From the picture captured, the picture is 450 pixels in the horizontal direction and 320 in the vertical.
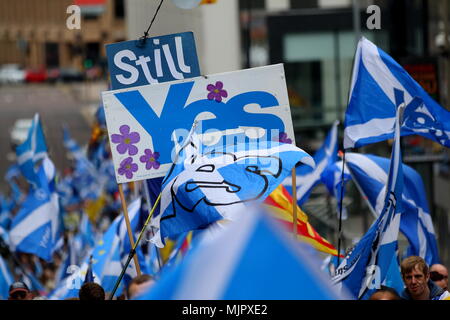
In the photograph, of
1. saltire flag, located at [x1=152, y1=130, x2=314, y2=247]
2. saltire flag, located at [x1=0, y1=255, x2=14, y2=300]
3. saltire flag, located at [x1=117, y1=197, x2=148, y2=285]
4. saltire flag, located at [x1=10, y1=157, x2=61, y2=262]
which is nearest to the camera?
saltire flag, located at [x1=152, y1=130, x2=314, y2=247]

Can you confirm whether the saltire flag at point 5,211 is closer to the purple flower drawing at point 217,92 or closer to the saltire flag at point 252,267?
the purple flower drawing at point 217,92

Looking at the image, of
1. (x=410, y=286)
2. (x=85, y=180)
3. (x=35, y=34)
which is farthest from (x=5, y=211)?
(x=35, y=34)

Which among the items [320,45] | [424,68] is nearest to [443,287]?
[424,68]

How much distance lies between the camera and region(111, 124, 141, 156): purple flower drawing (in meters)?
7.68

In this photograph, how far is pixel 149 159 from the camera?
7719mm

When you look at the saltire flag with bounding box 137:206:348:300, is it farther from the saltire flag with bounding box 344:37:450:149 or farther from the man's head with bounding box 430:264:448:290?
the saltire flag with bounding box 344:37:450:149

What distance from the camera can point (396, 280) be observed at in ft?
25.4

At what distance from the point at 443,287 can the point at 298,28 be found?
2151 cm

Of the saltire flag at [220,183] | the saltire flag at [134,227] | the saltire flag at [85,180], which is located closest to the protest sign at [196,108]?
the saltire flag at [220,183]

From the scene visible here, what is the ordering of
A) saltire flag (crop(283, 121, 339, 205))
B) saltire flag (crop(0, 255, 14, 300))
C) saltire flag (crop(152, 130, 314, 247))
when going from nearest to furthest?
saltire flag (crop(152, 130, 314, 247)) < saltire flag (crop(0, 255, 14, 300)) < saltire flag (crop(283, 121, 339, 205))

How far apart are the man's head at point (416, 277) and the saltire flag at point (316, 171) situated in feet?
14.2

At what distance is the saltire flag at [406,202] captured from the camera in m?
9.37

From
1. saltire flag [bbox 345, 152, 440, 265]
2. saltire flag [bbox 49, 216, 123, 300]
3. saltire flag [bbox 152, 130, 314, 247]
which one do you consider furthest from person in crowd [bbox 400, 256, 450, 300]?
saltire flag [bbox 49, 216, 123, 300]

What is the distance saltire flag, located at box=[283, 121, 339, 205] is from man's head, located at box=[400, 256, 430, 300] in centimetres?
434
